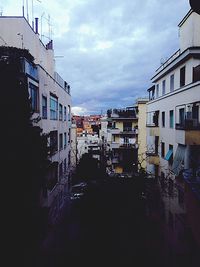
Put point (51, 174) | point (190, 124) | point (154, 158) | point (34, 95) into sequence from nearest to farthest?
point (34, 95) → point (190, 124) → point (51, 174) → point (154, 158)

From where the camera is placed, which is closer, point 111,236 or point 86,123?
point 111,236

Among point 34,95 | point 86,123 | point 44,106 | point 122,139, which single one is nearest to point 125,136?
point 122,139

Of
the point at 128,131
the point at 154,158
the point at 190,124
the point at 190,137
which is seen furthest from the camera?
the point at 128,131

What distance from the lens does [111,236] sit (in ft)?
39.6

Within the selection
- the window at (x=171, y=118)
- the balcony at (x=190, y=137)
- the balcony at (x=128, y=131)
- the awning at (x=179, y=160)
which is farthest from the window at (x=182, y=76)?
the balcony at (x=128, y=131)

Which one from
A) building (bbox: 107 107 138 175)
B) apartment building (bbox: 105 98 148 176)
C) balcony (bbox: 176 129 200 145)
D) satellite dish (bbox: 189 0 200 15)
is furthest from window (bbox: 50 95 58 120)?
building (bbox: 107 107 138 175)

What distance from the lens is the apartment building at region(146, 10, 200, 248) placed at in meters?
15.8

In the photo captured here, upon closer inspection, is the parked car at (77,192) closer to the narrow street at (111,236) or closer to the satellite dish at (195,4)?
the narrow street at (111,236)

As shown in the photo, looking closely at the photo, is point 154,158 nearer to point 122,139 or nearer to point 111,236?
point 111,236

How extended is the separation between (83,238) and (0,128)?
6140 millimetres

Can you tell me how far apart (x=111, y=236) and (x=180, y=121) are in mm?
10241

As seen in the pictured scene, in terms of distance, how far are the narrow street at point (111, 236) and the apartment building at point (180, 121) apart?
2.24 meters

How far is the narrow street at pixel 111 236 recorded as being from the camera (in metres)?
10.6

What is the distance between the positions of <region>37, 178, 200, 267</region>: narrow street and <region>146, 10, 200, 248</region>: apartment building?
224 centimetres
